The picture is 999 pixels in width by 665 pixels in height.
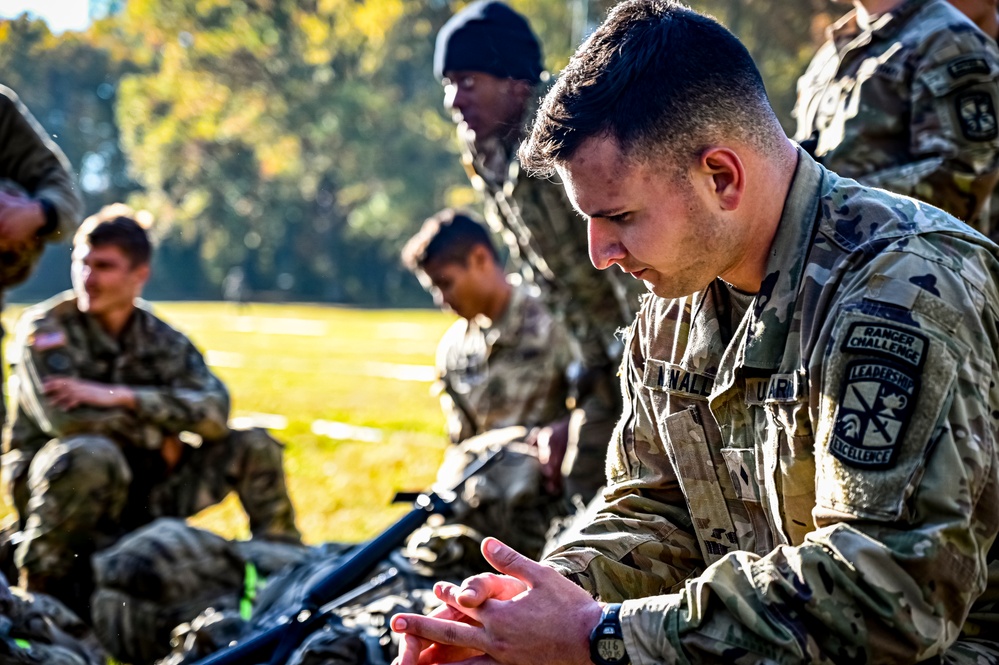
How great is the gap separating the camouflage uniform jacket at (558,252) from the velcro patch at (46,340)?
6.37 feet

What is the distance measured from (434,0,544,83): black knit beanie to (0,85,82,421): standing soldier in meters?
1.55

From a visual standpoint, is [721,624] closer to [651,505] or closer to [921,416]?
[921,416]

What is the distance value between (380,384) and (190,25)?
27860 mm

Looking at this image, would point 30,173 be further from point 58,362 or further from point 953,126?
point 953,126

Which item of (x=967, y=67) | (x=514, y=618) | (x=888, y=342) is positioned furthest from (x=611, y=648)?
(x=967, y=67)

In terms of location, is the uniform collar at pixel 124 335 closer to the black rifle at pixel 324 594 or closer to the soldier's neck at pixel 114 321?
the soldier's neck at pixel 114 321

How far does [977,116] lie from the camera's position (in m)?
3.68

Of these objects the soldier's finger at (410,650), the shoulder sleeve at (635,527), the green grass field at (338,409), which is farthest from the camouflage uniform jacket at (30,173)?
the soldier's finger at (410,650)

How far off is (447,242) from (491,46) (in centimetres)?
106

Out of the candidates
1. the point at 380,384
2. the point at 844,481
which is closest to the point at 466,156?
the point at 844,481

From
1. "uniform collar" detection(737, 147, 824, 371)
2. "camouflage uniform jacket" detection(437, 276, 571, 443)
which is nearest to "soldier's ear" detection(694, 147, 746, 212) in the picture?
"uniform collar" detection(737, 147, 824, 371)

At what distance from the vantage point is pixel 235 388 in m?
14.0

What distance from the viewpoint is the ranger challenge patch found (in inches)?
70.1

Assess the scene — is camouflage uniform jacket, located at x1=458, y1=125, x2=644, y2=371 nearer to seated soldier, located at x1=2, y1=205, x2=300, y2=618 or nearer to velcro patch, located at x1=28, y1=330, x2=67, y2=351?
seated soldier, located at x1=2, y1=205, x2=300, y2=618
